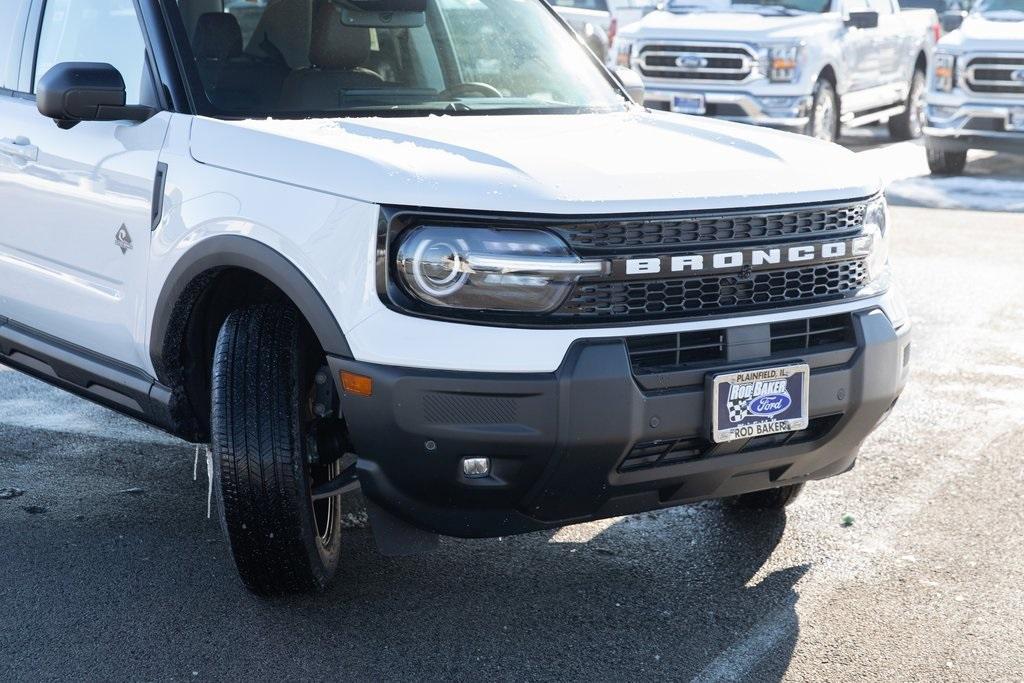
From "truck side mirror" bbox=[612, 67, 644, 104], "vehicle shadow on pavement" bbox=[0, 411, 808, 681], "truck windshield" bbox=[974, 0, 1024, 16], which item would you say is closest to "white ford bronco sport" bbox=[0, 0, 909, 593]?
"vehicle shadow on pavement" bbox=[0, 411, 808, 681]

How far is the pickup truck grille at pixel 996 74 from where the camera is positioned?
12.1 meters

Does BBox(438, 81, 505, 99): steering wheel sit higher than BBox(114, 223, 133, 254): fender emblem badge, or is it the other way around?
BBox(438, 81, 505, 99): steering wheel

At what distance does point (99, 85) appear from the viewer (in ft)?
13.2

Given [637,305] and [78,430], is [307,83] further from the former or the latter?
[78,430]

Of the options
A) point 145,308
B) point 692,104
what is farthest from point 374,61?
point 692,104

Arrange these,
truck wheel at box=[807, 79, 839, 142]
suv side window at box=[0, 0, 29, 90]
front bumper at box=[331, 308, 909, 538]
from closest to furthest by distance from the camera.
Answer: front bumper at box=[331, 308, 909, 538], suv side window at box=[0, 0, 29, 90], truck wheel at box=[807, 79, 839, 142]

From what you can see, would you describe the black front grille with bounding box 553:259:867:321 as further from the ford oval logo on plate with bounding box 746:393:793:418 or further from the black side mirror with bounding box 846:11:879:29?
the black side mirror with bounding box 846:11:879:29

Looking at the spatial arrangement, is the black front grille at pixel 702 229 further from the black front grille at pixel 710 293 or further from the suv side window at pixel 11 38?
the suv side window at pixel 11 38

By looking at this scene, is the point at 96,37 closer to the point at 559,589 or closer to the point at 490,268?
the point at 490,268

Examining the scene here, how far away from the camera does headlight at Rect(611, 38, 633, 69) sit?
13.5 m

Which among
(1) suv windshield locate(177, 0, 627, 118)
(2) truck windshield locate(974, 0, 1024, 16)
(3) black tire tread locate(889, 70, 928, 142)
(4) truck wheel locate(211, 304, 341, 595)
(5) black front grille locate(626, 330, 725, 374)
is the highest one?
(1) suv windshield locate(177, 0, 627, 118)

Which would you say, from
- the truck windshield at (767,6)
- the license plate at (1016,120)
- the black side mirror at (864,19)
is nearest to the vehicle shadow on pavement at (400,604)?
the license plate at (1016,120)

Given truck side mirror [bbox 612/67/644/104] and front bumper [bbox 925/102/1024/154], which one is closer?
truck side mirror [bbox 612/67/644/104]

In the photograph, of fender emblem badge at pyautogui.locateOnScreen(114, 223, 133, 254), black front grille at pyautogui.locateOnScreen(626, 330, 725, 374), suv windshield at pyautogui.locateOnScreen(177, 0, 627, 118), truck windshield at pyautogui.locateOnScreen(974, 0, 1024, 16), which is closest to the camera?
black front grille at pyautogui.locateOnScreen(626, 330, 725, 374)
